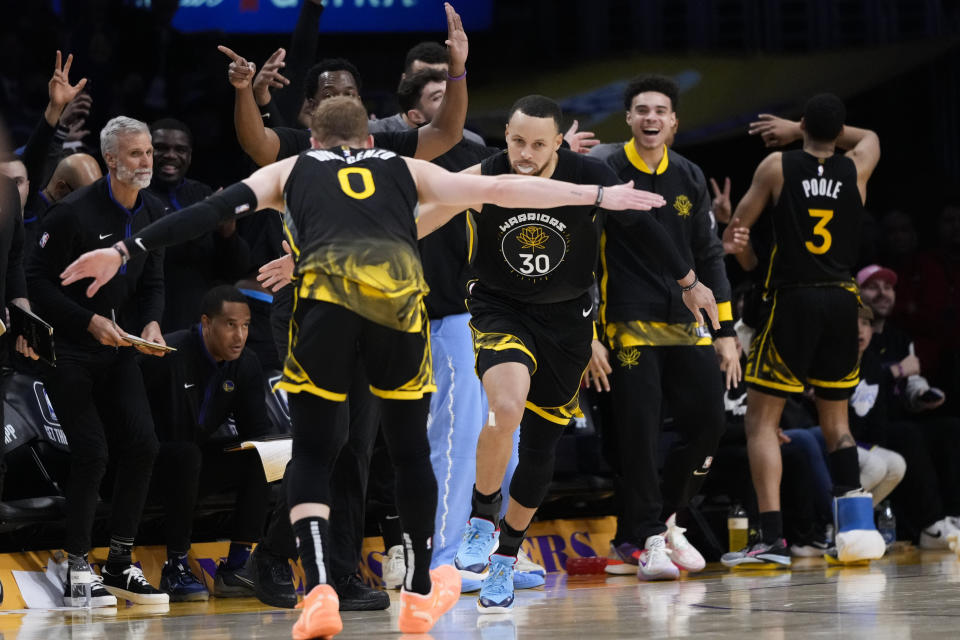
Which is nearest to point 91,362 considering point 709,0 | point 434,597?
point 434,597

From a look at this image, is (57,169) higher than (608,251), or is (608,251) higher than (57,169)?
(57,169)

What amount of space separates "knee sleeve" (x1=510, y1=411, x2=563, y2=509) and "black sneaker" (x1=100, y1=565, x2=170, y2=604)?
1.84 m

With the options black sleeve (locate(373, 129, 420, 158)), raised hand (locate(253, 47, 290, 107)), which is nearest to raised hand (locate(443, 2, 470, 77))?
black sleeve (locate(373, 129, 420, 158))

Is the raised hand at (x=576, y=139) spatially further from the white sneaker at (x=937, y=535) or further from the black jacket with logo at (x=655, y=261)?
the white sneaker at (x=937, y=535)

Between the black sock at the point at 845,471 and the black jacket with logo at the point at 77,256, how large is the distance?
393 centimetres

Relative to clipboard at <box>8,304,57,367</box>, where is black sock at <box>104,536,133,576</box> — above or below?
below

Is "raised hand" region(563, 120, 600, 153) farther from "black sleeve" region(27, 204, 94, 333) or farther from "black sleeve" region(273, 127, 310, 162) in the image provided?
"black sleeve" region(27, 204, 94, 333)

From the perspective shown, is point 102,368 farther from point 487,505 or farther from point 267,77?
point 487,505

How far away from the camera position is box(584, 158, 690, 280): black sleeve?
5.41 m

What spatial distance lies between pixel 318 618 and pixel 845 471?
431 cm

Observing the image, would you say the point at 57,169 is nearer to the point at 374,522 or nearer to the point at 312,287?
the point at 374,522

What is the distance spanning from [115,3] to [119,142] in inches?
132

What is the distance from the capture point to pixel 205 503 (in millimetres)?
6742

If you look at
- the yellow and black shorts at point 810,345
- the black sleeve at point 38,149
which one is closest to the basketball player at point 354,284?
the black sleeve at point 38,149
